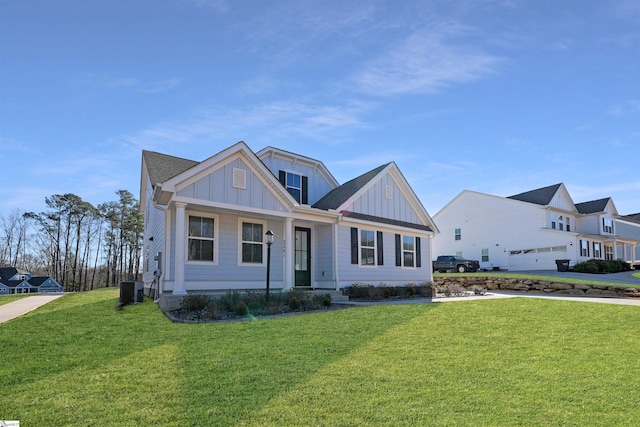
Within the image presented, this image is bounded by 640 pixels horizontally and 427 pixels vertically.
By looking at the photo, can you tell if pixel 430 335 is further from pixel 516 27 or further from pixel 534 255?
pixel 534 255

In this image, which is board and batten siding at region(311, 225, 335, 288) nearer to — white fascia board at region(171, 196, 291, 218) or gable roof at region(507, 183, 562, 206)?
white fascia board at region(171, 196, 291, 218)

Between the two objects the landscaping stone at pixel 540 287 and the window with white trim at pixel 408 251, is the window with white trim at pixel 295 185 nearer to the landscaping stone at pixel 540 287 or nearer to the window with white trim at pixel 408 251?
the window with white trim at pixel 408 251

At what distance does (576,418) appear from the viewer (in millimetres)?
3928

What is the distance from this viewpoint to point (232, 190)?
40.8 feet

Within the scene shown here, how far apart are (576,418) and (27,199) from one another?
54543 millimetres

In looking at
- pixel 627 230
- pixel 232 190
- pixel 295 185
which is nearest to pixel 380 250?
pixel 295 185

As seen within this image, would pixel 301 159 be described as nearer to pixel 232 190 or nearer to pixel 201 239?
pixel 232 190

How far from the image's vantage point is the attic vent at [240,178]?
12.5 meters

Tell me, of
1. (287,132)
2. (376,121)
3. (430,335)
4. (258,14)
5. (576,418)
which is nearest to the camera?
(576,418)

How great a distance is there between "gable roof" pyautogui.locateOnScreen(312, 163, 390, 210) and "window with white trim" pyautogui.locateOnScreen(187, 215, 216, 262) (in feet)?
17.7

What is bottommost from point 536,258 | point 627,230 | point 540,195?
point 536,258

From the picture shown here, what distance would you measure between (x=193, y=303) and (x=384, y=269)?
9.35 m

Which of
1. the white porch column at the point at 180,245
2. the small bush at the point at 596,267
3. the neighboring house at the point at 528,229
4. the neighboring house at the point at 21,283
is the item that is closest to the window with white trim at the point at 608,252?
the neighboring house at the point at 528,229

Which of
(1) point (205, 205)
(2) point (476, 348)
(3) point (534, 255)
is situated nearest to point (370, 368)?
(2) point (476, 348)
